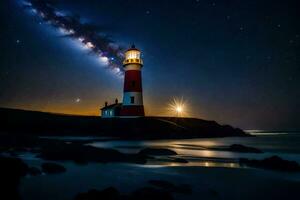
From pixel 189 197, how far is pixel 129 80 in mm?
27102

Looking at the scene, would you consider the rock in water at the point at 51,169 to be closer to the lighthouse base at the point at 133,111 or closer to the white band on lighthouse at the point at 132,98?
the white band on lighthouse at the point at 132,98

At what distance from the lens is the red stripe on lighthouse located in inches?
1324

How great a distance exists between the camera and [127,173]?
36.4 ft

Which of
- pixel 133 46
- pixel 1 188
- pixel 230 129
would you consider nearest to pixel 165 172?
pixel 1 188

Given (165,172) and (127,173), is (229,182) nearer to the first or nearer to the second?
(165,172)

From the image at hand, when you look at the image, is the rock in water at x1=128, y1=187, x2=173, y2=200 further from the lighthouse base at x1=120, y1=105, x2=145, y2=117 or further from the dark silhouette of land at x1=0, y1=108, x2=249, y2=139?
the lighthouse base at x1=120, y1=105, x2=145, y2=117

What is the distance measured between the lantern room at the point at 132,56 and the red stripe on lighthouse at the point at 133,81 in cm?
133

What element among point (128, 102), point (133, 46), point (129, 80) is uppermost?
point (133, 46)

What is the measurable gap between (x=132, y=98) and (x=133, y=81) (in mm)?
2280

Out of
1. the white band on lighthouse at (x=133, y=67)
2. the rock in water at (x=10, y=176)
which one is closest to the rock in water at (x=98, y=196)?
the rock in water at (x=10, y=176)

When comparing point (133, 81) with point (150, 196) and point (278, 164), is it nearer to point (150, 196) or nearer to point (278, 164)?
point (278, 164)

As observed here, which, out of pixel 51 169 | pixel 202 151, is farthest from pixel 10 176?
pixel 202 151

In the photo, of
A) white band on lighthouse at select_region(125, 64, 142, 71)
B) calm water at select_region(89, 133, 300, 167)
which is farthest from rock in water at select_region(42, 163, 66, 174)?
white band on lighthouse at select_region(125, 64, 142, 71)

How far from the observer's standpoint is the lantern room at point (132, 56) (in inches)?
1329
